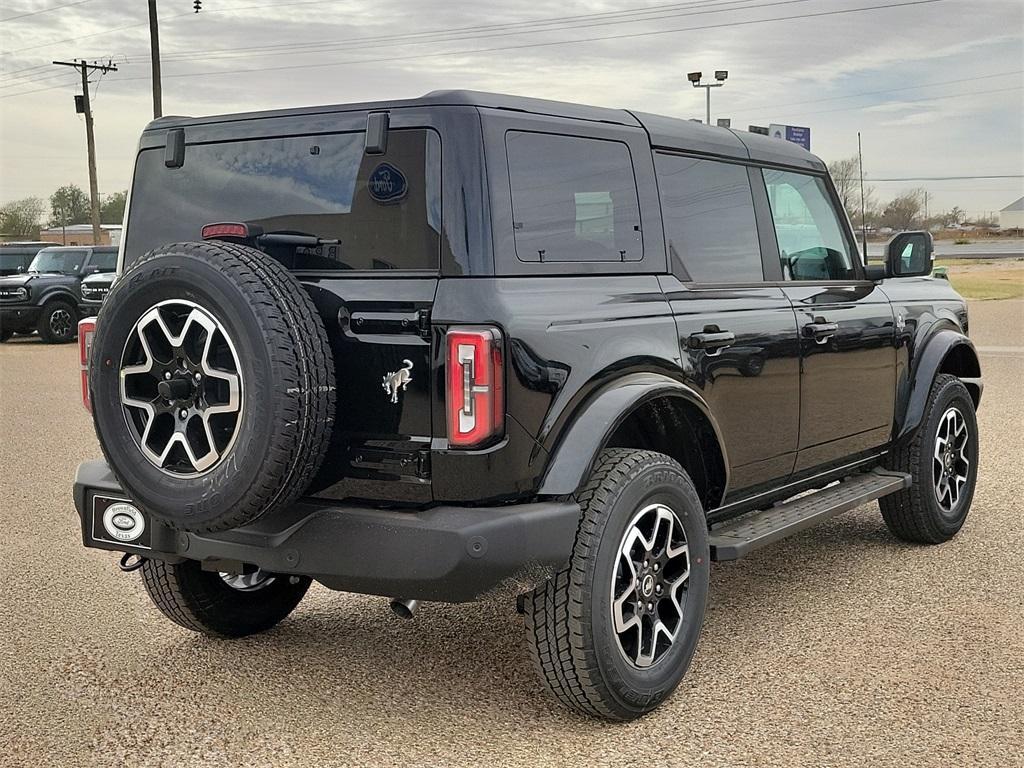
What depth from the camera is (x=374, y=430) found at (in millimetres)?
3672

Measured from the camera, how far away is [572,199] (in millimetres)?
4020

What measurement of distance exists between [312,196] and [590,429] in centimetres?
117

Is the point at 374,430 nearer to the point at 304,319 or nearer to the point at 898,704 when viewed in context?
the point at 304,319

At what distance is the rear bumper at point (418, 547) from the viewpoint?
3506 mm

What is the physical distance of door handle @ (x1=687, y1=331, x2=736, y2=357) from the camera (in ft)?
14.2

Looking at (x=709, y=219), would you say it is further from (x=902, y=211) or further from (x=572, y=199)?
(x=902, y=211)

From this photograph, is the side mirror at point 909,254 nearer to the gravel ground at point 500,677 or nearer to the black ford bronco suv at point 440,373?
the black ford bronco suv at point 440,373

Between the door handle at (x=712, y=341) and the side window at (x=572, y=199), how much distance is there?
1.20 feet

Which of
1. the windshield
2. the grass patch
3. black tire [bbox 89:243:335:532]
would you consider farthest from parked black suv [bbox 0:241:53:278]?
black tire [bbox 89:243:335:532]

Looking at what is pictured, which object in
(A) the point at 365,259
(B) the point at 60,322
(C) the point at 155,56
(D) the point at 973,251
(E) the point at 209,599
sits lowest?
(E) the point at 209,599

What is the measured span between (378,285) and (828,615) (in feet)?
8.36

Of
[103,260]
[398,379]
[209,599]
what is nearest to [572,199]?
[398,379]

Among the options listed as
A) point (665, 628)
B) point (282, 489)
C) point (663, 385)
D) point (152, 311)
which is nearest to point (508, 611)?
point (665, 628)

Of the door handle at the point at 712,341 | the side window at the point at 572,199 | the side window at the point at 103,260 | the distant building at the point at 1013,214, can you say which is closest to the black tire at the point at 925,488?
the door handle at the point at 712,341
